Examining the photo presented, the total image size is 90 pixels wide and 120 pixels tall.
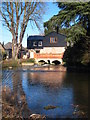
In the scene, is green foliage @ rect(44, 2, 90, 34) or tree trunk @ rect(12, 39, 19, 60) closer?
green foliage @ rect(44, 2, 90, 34)

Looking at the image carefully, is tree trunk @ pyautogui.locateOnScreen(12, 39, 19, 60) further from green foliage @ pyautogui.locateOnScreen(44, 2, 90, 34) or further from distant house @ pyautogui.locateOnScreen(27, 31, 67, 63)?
distant house @ pyautogui.locateOnScreen(27, 31, 67, 63)

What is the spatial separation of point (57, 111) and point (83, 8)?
868 centimetres

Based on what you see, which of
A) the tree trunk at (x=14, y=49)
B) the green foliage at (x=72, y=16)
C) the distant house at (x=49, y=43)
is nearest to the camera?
the green foliage at (x=72, y=16)

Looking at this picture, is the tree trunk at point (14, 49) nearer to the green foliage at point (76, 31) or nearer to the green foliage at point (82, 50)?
the green foliage at point (82, 50)

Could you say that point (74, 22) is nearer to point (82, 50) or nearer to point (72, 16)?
point (72, 16)

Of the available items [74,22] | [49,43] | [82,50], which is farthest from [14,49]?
[49,43]

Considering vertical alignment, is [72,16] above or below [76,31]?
above

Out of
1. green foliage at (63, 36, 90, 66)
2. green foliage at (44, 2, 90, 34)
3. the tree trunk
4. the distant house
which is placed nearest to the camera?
green foliage at (44, 2, 90, 34)

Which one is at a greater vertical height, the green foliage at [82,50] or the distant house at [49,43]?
the distant house at [49,43]

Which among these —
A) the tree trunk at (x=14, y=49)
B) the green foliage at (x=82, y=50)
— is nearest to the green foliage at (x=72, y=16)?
the green foliage at (x=82, y=50)

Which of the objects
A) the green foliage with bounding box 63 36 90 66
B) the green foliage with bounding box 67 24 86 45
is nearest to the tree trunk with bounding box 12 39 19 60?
the green foliage with bounding box 63 36 90 66

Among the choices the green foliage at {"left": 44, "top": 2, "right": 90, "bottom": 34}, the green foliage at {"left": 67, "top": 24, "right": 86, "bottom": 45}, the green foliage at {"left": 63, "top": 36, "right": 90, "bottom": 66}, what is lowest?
the green foliage at {"left": 63, "top": 36, "right": 90, "bottom": 66}

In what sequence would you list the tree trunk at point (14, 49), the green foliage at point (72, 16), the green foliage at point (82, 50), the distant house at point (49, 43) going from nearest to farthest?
the green foliage at point (72, 16) → the green foliage at point (82, 50) → the tree trunk at point (14, 49) → the distant house at point (49, 43)

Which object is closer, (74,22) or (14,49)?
(74,22)
